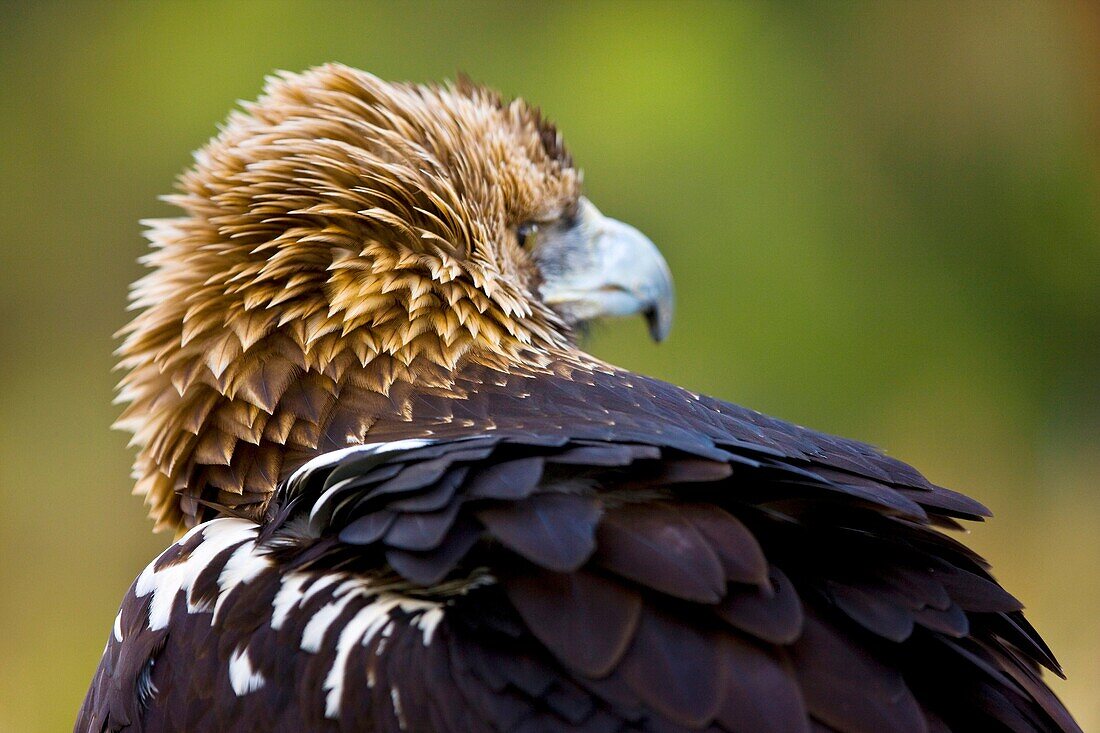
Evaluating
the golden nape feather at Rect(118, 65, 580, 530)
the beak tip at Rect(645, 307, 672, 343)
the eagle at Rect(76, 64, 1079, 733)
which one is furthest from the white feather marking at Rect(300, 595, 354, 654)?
the beak tip at Rect(645, 307, 672, 343)

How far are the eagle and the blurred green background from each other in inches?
190

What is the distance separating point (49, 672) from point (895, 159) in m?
6.49

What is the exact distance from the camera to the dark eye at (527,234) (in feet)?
9.67

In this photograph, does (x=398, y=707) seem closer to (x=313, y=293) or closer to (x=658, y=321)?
(x=313, y=293)

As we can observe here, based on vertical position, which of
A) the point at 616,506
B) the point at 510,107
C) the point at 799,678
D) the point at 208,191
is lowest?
the point at 799,678

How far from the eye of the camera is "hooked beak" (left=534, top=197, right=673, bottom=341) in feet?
9.89

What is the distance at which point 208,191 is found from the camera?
2576mm

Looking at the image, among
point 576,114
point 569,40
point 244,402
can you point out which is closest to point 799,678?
point 244,402

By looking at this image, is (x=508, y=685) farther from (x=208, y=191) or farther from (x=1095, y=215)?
(x=1095, y=215)

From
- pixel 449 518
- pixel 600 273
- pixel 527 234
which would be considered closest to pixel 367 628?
pixel 449 518

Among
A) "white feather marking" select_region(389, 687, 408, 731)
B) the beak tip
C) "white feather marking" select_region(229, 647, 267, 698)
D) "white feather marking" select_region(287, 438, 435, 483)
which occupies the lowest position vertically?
"white feather marking" select_region(229, 647, 267, 698)

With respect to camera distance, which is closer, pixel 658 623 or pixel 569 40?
pixel 658 623

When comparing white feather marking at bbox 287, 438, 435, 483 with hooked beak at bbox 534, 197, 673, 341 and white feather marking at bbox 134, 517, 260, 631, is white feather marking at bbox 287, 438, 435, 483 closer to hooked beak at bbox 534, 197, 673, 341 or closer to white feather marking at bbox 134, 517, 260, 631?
white feather marking at bbox 134, 517, 260, 631

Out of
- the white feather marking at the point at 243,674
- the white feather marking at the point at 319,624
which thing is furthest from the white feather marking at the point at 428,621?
the white feather marking at the point at 243,674
